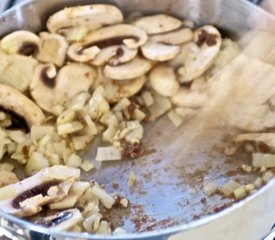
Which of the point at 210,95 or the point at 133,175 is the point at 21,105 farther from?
the point at 210,95

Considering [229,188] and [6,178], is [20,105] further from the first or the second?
[229,188]

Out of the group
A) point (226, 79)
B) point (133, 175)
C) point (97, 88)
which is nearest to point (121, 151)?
point (133, 175)

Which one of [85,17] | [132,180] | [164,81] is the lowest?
[132,180]

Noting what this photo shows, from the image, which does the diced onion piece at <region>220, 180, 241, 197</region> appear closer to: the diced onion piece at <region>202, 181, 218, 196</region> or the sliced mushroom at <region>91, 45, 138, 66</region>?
the diced onion piece at <region>202, 181, 218, 196</region>

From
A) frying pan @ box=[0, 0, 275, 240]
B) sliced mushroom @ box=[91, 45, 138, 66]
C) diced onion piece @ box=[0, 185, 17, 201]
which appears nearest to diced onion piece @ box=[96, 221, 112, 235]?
frying pan @ box=[0, 0, 275, 240]

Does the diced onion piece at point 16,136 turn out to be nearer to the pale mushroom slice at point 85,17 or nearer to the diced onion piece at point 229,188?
the pale mushroom slice at point 85,17

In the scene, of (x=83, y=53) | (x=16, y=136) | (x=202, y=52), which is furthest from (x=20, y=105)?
(x=202, y=52)
